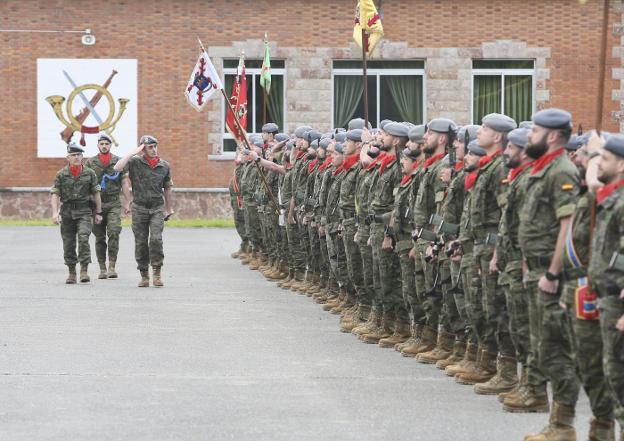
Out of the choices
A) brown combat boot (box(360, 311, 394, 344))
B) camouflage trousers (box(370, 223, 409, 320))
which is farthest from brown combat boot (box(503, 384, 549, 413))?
brown combat boot (box(360, 311, 394, 344))

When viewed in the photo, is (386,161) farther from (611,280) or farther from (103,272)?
(103,272)

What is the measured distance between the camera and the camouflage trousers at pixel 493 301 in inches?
410

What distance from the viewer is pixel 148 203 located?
20.1m

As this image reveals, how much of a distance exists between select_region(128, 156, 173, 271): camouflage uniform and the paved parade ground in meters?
0.92

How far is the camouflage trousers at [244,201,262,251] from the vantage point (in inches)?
923

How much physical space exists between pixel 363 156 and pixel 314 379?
4.00m

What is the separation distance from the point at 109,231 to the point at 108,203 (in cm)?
48

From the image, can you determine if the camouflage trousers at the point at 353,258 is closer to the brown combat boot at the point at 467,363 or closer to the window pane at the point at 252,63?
the brown combat boot at the point at 467,363

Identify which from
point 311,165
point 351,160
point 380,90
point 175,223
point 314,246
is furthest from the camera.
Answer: point 380,90

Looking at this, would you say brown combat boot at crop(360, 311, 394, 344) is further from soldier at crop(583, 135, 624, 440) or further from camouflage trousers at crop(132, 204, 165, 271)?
camouflage trousers at crop(132, 204, 165, 271)

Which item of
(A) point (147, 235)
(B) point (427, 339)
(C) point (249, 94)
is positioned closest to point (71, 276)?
(A) point (147, 235)

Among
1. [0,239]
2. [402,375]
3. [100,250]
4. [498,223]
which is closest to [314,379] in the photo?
[402,375]

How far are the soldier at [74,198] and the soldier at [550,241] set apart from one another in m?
12.3

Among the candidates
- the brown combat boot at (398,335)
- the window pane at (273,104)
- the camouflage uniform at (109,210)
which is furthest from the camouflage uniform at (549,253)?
the window pane at (273,104)
